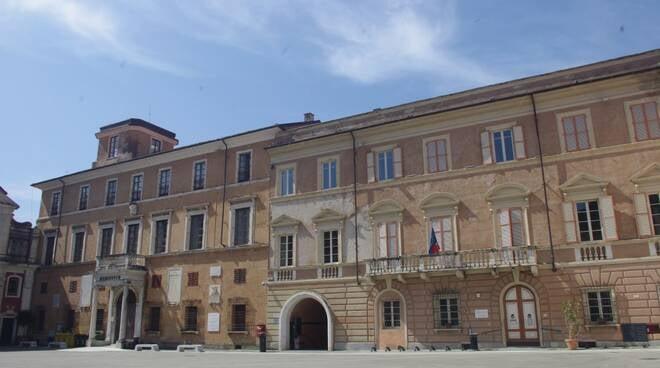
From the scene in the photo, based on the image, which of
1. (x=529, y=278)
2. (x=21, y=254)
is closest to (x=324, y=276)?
(x=529, y=278)

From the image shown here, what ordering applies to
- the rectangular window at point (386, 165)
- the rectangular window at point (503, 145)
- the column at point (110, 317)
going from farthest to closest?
1. the column at point (110, 317)
2. the rectangular window at point (386, 165)
3. the rectangular window at point (503, 145)

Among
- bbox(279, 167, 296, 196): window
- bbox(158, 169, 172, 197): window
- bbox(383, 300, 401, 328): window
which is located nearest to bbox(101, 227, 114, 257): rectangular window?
bbox(158, 169, 172, 197): window

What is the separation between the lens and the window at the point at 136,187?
39281 millimetres

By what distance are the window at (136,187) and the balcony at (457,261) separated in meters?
19.3

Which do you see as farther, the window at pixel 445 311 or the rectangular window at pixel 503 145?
the rectangular window at pixel 503 145

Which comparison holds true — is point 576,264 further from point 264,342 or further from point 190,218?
point 190,218

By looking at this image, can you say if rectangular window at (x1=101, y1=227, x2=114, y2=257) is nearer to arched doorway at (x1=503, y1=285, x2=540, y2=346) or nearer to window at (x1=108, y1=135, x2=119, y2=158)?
window at (x1=108, y1=135, x2=119, y2=158)

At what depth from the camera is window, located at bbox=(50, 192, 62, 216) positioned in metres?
44.0

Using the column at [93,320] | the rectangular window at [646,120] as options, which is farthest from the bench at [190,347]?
the rectangular window at [646,120]

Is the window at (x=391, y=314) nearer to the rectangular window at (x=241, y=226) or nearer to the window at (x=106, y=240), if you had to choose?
the rectangular window at (x=241, y=226)

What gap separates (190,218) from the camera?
3597cm

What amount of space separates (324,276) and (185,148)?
45.7ft

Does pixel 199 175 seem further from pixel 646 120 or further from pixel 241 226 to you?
pixel 646 120

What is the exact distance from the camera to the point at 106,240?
40.1 metres
